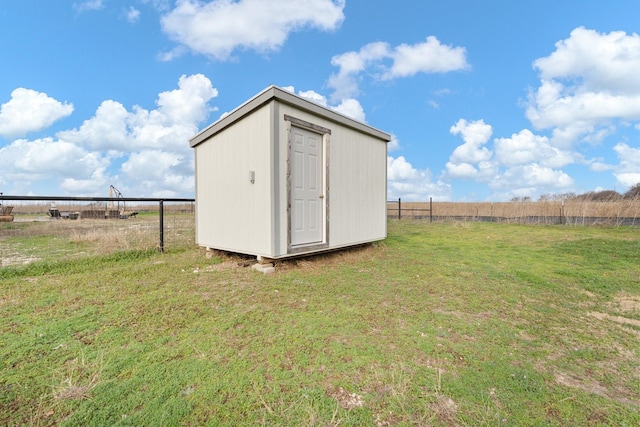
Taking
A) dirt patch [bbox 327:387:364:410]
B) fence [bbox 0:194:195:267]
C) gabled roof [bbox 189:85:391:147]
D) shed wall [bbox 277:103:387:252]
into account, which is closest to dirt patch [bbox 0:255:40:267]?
fence [bbox 0:194:195:267]

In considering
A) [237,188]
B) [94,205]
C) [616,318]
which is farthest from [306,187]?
[94,205]

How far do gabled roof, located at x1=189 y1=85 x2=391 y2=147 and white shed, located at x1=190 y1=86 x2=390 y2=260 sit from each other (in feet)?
0.04

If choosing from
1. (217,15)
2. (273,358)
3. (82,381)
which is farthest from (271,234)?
(217,15)

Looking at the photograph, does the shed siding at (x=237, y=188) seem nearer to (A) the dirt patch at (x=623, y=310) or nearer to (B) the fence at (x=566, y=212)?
(A) the dirt patch at (x=623, y=310)

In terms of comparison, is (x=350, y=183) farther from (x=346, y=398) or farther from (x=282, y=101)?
(x=346, y=398)

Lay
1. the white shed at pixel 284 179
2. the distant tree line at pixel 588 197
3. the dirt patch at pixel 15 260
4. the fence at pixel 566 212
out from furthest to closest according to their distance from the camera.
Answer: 1. the distant tree line at pixel 588 197
2. the fence at pixel 566 212
3. the dirt patch at pixel 15 260
4. the white shed at pixel 284 179

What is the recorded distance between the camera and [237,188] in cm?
447

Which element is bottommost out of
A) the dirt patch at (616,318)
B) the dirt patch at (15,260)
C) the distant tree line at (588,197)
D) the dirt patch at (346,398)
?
the dirt patch at (616,318)

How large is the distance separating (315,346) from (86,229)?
18.0 ft

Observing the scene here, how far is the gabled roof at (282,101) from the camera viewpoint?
381 centimetres

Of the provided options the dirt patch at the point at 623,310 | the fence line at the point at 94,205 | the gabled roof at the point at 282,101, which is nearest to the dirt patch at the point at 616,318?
the dirt patch at the point at 623,310

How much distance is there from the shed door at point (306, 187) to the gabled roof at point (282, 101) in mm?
360

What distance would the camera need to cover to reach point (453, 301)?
9.95ft

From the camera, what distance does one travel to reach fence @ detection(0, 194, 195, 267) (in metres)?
4.64
